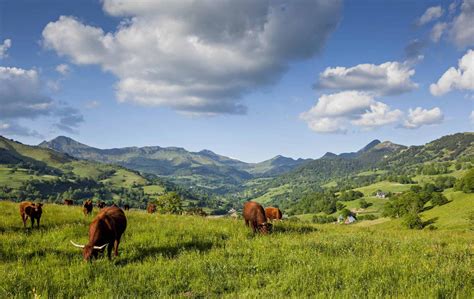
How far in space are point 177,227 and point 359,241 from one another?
9.07 meters

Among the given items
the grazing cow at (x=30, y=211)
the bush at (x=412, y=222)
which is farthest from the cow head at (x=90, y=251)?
the bush at (x=412, y=222)

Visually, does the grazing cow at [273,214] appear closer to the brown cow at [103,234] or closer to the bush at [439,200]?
the brown cow at [103,234]

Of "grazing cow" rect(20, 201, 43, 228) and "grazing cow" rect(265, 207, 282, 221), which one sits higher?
"grazing cow" rect(20, 201, 43, 228)

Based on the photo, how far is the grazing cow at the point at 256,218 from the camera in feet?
61.7

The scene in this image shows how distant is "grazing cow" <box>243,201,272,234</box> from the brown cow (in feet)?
26.1

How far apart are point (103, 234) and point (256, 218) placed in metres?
9.63

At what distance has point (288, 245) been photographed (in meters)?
14.3

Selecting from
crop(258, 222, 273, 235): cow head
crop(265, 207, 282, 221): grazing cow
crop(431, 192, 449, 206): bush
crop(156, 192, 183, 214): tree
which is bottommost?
crop(431, 192, 449, 206): bush

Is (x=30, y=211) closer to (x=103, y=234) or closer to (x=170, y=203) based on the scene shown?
(x=103, y=234)

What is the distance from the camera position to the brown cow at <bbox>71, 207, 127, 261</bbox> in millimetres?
11805

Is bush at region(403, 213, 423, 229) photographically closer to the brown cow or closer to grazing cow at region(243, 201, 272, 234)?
grazing cow at region(243, 201, 272, 234)

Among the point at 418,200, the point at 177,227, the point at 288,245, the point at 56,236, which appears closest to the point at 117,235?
the point at 56,236

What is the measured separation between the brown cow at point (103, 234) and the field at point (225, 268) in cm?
43

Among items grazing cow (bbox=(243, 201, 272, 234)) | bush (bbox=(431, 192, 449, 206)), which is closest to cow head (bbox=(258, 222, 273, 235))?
grazing cow (bbox=(243, 201, 272, 234))
